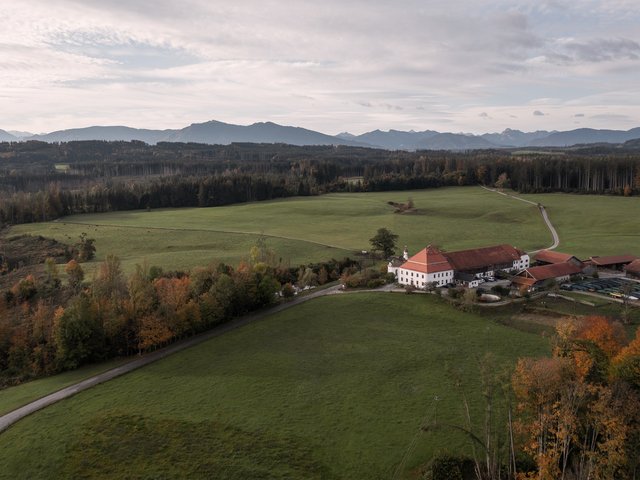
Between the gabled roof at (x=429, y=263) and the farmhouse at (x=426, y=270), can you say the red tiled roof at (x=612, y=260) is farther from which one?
the gabled roof at (x=429, y=263)

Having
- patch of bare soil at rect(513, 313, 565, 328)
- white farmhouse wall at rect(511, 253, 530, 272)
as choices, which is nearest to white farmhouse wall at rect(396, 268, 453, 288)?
patch of bare soil at rect(513, 313, 565, 328)

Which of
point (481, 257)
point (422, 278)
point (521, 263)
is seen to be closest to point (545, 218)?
point (521, 263)

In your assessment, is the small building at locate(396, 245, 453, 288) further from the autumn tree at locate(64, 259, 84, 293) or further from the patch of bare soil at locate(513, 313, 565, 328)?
the autumn tree at locate(64, 259, 84, 293)

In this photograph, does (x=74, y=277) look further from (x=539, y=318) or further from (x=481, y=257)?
(x=539, y=318)

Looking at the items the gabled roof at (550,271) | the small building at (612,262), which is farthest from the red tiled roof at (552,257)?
the small building at (612,262)

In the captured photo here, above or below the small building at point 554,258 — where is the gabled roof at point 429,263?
above

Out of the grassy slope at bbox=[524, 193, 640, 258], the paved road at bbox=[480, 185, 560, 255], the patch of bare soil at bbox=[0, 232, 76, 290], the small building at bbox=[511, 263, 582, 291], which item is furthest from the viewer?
the paved road at bbox=[480, 185, 560, 255]

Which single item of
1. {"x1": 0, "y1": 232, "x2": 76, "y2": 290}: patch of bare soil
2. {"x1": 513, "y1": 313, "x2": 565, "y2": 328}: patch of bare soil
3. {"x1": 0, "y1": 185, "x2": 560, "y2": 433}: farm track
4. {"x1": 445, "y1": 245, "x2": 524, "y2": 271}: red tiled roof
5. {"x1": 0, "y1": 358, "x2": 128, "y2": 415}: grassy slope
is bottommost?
{"x1": 0, "y1": 358, "x2": 128, "y2": 415}: grassy slope
